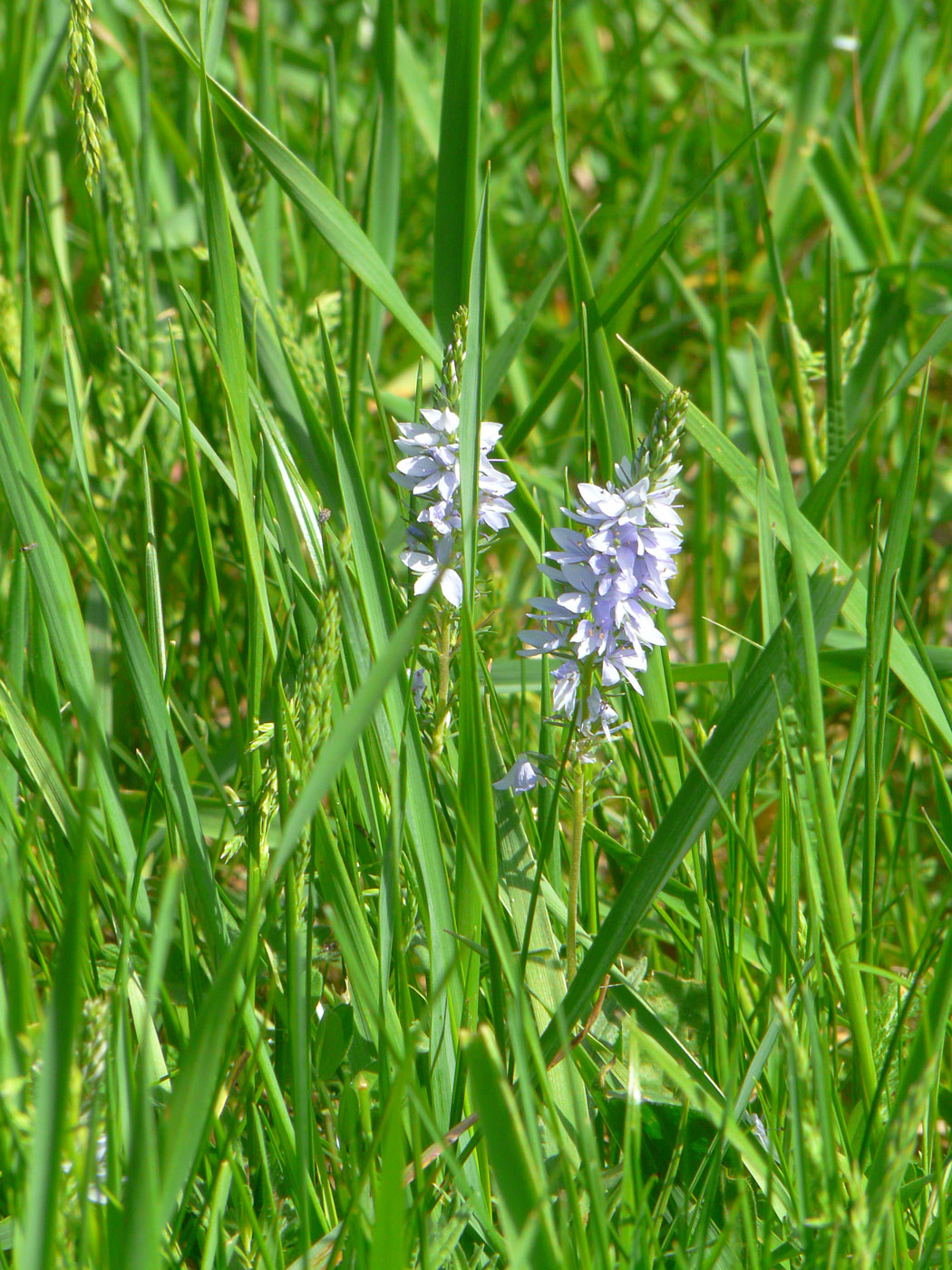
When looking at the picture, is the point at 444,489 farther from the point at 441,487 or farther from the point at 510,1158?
the point at 510,1158

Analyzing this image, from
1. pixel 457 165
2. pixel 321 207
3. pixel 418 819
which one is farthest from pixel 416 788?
pixel 457 165

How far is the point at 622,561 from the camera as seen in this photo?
3.24 feet

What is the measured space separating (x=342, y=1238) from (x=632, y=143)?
9.19ft

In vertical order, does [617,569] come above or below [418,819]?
above

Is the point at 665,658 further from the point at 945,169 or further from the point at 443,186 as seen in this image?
the point at 945,169

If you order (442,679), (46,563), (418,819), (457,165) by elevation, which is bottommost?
(418,819)

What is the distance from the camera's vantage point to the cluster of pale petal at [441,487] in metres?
1.09

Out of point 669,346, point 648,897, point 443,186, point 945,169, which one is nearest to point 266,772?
point 648,897

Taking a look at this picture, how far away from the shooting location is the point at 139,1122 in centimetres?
67

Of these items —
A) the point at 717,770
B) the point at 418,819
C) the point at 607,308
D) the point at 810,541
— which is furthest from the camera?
the point at 607,308

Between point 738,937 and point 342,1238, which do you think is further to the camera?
point 738,937

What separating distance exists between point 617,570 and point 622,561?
0.03 m

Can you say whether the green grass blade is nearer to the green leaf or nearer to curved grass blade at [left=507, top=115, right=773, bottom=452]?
curved grass blade at [left=507, top=115, right=773, bottom=452]

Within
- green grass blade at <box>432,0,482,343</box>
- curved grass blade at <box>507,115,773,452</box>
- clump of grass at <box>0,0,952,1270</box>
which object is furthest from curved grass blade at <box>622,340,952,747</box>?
green grass blade at <box>432,0,482,343</box>
